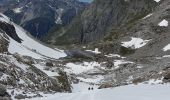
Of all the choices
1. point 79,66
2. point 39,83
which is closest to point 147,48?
point 79,66

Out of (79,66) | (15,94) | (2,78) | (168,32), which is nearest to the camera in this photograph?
(15,94)

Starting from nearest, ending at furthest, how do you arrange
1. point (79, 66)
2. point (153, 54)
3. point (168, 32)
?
point (79, 66) → point (153, 54) → point (168, 32)

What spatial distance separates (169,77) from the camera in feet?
120

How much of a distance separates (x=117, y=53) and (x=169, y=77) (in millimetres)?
160728

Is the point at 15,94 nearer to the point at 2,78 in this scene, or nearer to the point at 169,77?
the point at 2,78

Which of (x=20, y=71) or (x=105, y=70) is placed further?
(x=105, y=70)

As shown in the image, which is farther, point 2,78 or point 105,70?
point 105,70

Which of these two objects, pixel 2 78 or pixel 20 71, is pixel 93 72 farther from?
pixel 2 78

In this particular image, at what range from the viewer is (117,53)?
647 feet

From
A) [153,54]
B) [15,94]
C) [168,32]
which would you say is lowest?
[15,94]

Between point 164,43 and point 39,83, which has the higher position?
point 164,43

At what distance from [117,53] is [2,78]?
154247 mm

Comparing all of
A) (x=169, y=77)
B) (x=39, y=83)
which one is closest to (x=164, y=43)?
(x=39, y=83)

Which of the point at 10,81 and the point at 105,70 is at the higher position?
the point at 105,70
